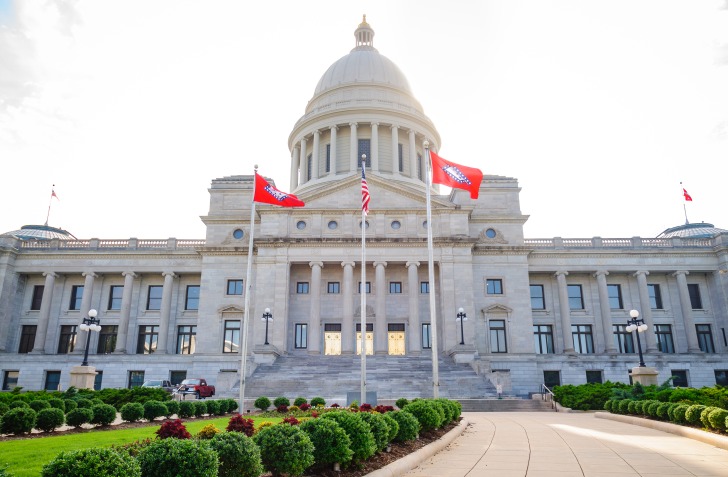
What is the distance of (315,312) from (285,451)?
119 ft

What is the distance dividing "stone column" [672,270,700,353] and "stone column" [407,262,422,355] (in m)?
25.3

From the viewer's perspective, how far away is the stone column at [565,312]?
4816 cm

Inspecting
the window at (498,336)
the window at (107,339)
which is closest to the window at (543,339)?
A: the window at (498,336)

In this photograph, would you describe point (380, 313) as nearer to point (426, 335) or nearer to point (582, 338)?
point (426, 335)

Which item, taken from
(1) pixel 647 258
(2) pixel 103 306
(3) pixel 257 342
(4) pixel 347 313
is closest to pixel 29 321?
(2) pixel 103 306

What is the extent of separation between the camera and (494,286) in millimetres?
48125

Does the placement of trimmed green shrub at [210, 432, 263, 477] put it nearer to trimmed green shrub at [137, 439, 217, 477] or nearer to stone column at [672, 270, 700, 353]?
trimmed green shrub at [137, 439, 217, 477]

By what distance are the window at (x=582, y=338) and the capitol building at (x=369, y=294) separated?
113 millimetres

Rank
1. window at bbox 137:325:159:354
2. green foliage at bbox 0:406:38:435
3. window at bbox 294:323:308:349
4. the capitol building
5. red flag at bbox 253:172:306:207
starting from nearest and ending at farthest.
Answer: green foliage at bbox 0:406:38:435 < red flag at bbox 253:172:306:207 < the capitol building < window at bbox 294:323:308:349 < window at bbox 137:325:159:354

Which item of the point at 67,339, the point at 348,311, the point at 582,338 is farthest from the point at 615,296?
the point at 67,339

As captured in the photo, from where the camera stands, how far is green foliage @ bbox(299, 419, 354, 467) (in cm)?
966

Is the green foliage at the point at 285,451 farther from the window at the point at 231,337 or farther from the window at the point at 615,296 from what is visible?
the window at the point at 615,296

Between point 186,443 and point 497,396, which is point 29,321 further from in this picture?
point 186,443

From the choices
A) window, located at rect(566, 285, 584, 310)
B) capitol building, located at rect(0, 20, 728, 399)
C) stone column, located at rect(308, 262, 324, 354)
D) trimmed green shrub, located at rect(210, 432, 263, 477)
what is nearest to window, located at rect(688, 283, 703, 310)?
capitol building, located at rect(0, 20, 728, 399)
